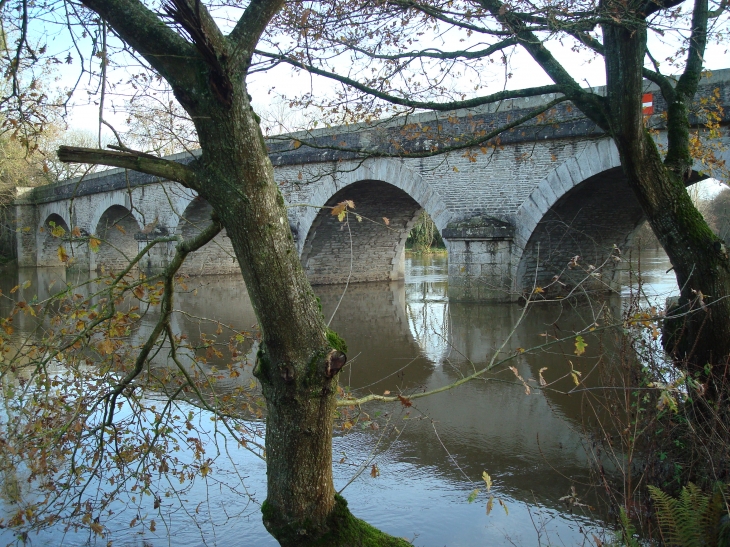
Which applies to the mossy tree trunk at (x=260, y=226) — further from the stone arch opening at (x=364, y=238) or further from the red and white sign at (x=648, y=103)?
the stone arch opening at (x=364, y=238)

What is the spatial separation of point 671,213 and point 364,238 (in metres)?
11.8

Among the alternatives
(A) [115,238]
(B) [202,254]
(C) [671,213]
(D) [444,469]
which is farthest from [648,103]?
(A) [115,238]

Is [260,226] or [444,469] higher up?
[260,226]

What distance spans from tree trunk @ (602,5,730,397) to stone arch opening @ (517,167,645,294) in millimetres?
5480

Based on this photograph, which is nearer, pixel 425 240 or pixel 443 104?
pixel 443 104

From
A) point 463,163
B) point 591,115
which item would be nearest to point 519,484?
point 591,115

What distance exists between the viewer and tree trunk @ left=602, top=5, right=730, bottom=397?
3.82 m

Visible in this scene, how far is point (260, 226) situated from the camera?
7.17 ft

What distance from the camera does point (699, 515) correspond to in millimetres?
2389

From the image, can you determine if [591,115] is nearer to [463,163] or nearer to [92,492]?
[92,492]

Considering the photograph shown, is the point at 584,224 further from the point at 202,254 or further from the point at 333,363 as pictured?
the point at 202,254

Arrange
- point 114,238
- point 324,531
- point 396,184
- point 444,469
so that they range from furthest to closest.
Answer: point 114,238 < point 396,184 < point 444,469 < point 324,531

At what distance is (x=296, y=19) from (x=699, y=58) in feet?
8.30

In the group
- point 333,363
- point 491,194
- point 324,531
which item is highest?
point 491,194
